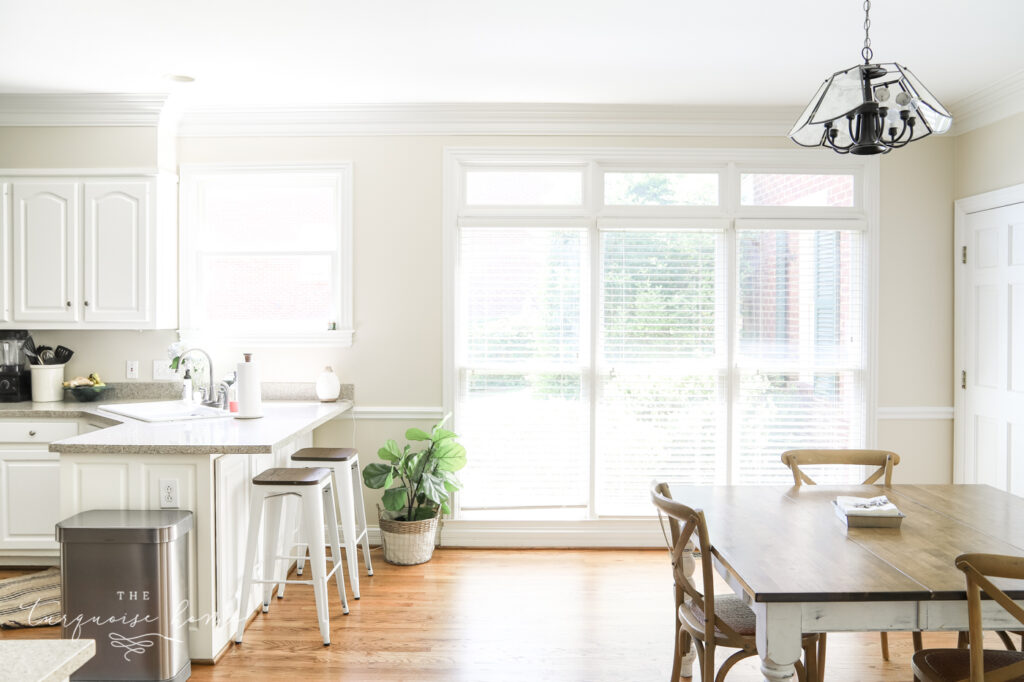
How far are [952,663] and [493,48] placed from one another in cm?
299

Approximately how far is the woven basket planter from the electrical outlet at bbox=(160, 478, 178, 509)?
56.1 inches

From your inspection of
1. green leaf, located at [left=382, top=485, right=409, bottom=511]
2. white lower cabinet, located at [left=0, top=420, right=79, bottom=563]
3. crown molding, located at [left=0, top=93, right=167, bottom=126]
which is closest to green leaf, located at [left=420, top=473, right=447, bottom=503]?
green leaf, located at [left=382, top=485, right=409, bottom=511]

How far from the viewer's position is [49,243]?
13.6 feet

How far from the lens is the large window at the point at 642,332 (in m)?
4.40

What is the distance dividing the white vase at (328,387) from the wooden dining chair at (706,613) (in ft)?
7.60

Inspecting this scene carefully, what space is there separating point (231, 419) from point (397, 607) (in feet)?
4.09

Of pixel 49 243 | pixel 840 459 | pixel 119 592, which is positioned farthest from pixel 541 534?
pixel 49 243

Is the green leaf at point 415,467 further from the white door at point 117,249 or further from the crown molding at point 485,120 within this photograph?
the crown molding at point 485,120

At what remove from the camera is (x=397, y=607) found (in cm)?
348

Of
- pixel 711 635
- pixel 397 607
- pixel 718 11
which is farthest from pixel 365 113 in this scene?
pixel 711 635

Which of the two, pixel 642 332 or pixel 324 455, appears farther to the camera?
pixel 642 332

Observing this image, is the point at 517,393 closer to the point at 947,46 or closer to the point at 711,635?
the point at 711,635

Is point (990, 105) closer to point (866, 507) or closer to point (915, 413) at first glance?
point (915, 413)

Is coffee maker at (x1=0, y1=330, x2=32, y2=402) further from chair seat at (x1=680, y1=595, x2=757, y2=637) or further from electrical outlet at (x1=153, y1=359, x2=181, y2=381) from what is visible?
chair seat at (x1=680, y1=595, x2=757, y2=637)
